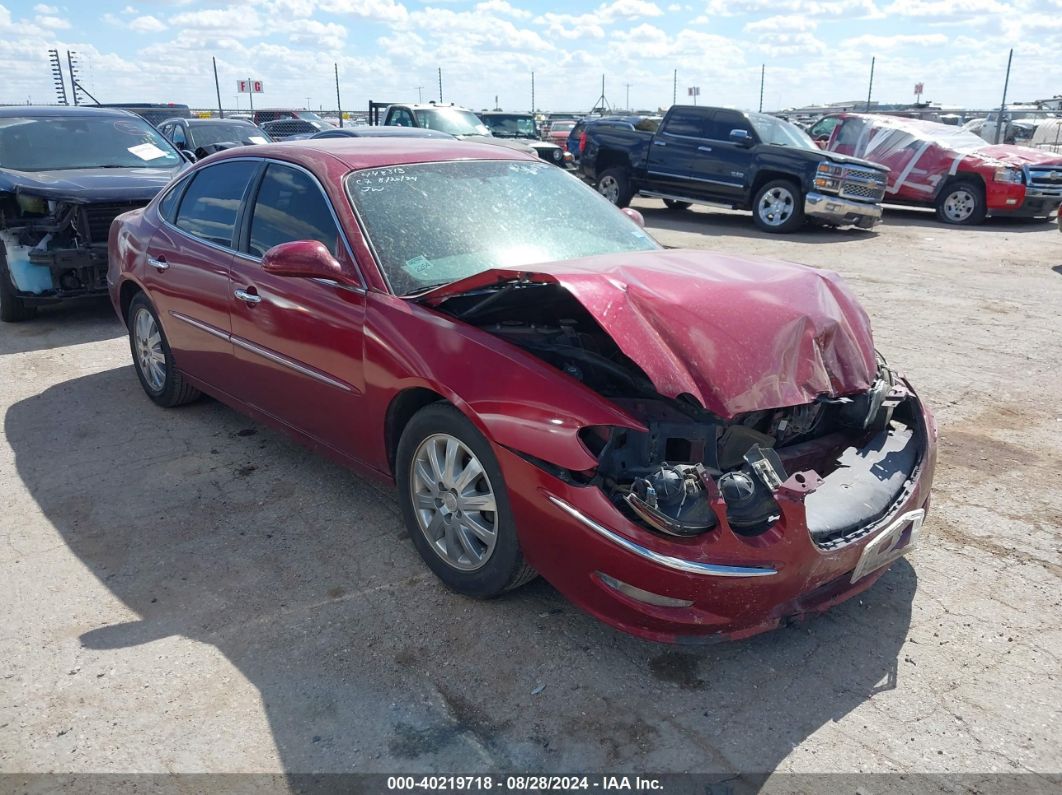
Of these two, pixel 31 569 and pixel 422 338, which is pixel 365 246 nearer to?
pixel 422 338

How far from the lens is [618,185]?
15648mm

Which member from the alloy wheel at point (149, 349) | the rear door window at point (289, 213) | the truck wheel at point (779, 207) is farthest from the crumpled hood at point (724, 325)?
the truck wheel at point (779, 207)

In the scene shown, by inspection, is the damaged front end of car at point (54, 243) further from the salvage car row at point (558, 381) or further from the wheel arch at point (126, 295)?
the salvage car row at point (558, 381)

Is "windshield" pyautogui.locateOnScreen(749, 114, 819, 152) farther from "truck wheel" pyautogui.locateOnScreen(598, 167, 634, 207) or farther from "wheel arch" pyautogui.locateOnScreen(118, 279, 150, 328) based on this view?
"wheel arch" pyautogui.locateOnScreen(118, 279, 150, 328)

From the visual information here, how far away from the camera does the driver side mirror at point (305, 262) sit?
3465 mm

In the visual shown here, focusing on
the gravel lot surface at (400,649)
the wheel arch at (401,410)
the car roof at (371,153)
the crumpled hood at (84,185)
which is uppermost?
the car roof at (371,153)

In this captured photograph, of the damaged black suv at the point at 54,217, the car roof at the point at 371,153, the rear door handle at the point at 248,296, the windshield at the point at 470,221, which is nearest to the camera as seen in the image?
the windshield at the point at 470,221

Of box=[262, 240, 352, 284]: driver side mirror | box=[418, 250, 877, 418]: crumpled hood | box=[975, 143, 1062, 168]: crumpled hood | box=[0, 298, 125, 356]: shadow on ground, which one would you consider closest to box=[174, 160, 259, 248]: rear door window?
box=[262, 240, 352, 284]: driver side mirror

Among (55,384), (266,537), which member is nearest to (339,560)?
(266,537)

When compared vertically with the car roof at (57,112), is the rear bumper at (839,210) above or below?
below

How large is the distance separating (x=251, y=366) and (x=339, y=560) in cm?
123

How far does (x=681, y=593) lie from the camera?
2.67 meters

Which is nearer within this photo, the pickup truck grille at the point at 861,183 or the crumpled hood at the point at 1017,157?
the pickup truck grille at the point at 861,183

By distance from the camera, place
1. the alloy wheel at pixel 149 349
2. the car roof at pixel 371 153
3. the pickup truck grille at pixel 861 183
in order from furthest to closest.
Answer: the pickup truck grille at pixel 861 183, the alloy wheel at pixel 149 349, the car roof at pixel 371 153
